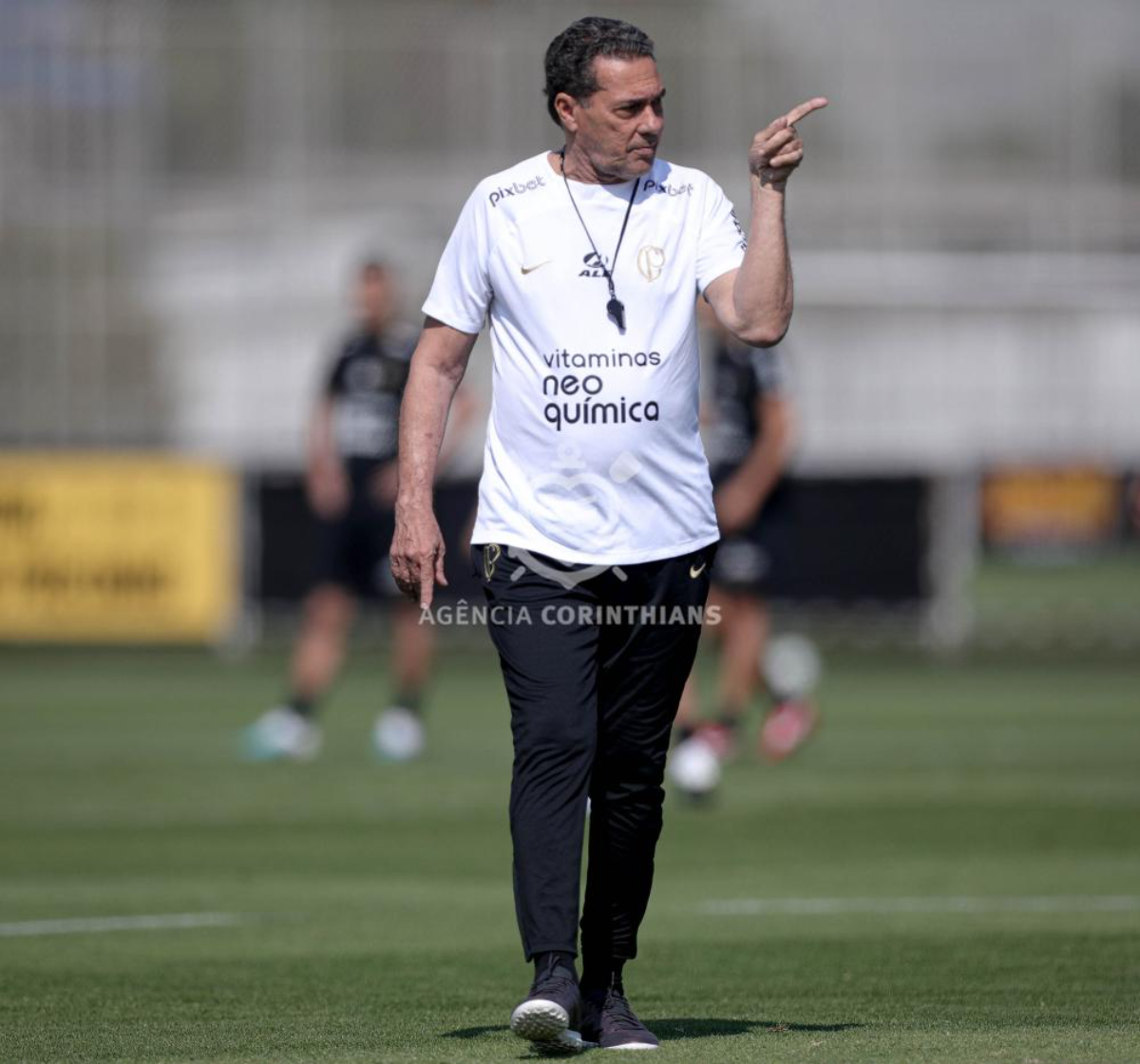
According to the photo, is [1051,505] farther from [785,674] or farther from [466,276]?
[466,276]

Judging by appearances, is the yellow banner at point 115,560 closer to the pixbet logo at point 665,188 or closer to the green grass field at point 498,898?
the green grass field at point 498,898

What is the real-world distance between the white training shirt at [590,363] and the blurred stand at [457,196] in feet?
69.3

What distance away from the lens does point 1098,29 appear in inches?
1329

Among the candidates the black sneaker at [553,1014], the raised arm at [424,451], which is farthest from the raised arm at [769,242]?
the black sneaker at [553,1014]

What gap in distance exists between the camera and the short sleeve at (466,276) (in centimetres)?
585

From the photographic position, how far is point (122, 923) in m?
8.25

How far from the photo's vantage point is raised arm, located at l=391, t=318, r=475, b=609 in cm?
580

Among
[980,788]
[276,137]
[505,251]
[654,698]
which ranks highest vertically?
[276,137]

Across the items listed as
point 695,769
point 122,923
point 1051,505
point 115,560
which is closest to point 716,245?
point 122,923

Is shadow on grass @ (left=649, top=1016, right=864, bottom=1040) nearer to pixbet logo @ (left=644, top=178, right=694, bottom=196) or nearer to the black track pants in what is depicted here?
the black track pants

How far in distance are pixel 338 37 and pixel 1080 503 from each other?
1243cm

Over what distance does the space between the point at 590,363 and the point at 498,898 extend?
3.67m

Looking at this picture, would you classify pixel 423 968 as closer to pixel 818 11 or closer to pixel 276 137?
pixel 276 137

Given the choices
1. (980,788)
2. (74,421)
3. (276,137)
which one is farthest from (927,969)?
(276,137)
